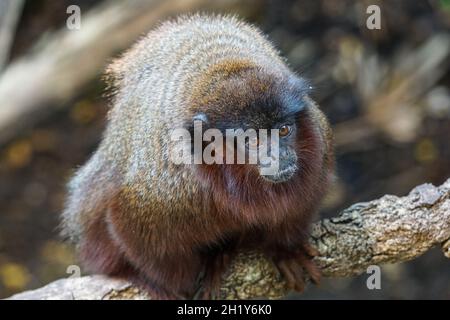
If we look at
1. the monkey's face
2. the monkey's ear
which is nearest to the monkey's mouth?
the monkey's face

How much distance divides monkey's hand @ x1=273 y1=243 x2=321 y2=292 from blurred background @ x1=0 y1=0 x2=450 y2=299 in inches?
94.3

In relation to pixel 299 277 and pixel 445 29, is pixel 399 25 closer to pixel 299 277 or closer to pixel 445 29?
pixel 445 29

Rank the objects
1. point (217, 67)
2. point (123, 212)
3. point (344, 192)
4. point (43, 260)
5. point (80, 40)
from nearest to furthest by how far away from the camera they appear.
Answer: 1. point (217, 67)
2. point (123, 212)
3. point (80, 40)
4. point (344, 192)
5. point (43, 260)

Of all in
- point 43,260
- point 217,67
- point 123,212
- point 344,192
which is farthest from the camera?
point 43,260

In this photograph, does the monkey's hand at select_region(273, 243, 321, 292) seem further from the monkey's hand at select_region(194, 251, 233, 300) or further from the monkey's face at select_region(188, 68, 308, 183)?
the monkey's face at select_region(188, 68, 308, 183)

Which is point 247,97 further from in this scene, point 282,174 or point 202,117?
point 282,174

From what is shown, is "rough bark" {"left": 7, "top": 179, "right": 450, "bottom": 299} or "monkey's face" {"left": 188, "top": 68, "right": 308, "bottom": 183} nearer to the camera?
"monkey's face" {"left": 188, "top": 68, "right": 308, "bottom": 183}

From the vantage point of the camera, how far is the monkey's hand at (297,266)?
4.23 m

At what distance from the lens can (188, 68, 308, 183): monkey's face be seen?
11.6ft

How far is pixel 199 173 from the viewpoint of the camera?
382 cm

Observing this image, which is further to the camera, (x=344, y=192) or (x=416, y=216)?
(x=344, y=192)

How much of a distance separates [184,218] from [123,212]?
0.45 m
